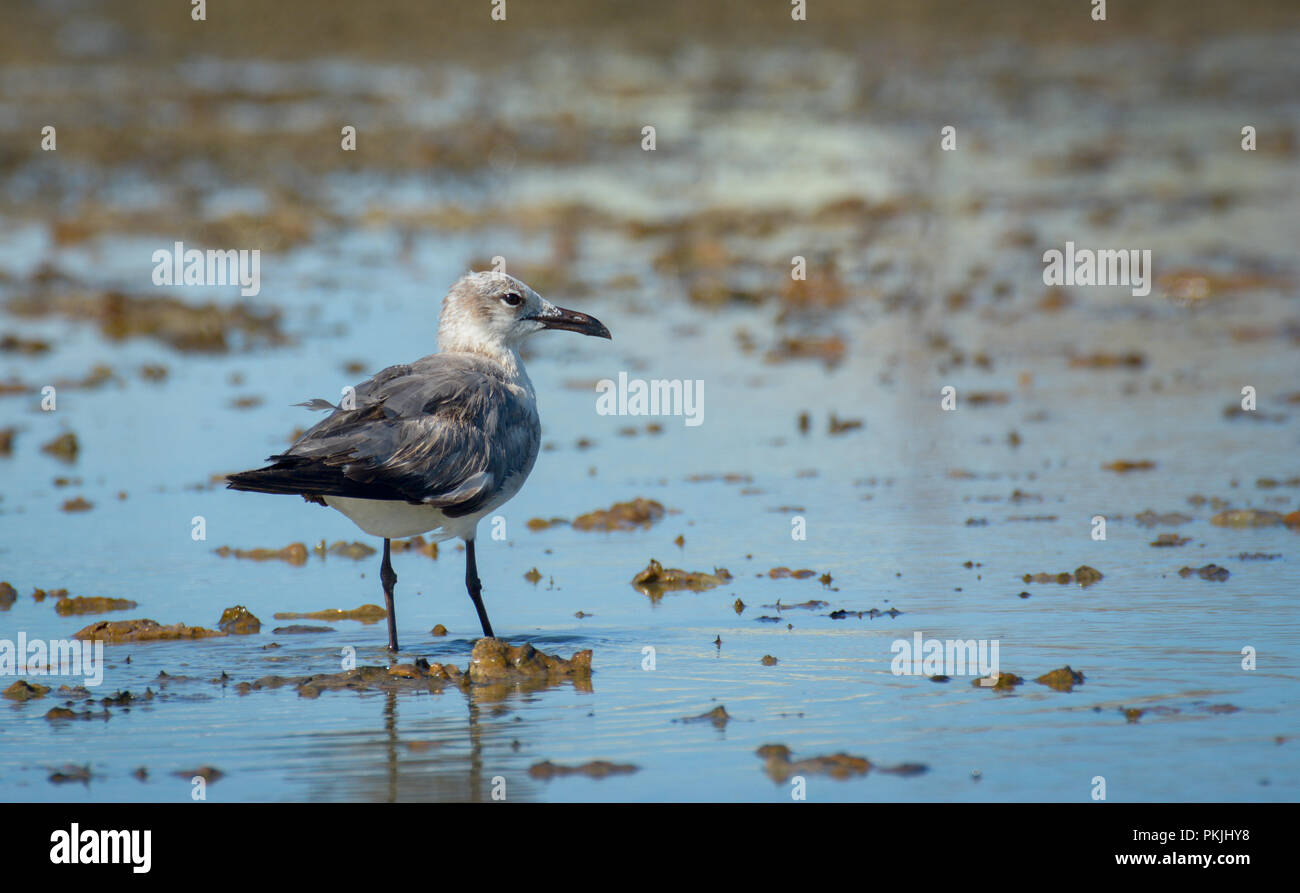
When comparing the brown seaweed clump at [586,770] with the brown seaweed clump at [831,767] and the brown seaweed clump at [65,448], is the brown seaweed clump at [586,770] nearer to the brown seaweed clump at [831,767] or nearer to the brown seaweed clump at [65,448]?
the brown seaweed clump at [831,767]

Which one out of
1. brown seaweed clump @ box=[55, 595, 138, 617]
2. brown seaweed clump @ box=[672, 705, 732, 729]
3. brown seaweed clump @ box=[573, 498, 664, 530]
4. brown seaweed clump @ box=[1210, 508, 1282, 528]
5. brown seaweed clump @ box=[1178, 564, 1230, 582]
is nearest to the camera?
brown seaweed clump @ box=[672, 705, 732, 729]

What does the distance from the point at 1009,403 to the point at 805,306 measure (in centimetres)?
401

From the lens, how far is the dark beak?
8266 millimetres

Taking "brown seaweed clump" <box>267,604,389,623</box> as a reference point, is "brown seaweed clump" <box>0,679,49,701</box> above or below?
below

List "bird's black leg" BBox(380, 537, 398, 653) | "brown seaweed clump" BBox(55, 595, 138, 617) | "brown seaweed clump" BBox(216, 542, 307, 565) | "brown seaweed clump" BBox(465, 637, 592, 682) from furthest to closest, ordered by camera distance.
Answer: "brown seaweed clump" BBox(216, 542, 307, 565), "brown seaweed clump" BBox(55, 595, 138, 617), "bird's black leg" BBox(380, 537, 398, 653), "brown seaweed clump" BBox(465, 637, 592, 682)

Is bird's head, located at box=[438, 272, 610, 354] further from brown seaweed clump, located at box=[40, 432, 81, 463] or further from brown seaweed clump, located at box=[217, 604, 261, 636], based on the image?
brown seaweed clump, located at box=[40, 432, 81, 463]

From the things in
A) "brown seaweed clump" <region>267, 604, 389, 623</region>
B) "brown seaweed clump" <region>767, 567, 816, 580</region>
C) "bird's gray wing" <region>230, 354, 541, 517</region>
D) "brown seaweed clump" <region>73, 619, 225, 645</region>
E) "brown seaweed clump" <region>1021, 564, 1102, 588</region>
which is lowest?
"brown seaweed clump" <region>73, 619, 225, 645</region>

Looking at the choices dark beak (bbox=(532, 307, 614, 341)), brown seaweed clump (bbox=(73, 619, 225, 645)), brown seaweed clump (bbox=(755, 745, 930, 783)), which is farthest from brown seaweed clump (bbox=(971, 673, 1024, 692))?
brown seaweed clump (bbox=(73, 619, 225, 645))

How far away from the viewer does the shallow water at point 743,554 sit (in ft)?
19.4

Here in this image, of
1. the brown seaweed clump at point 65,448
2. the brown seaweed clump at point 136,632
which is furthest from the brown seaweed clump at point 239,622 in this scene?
the brown seaweed clump at point 65,448

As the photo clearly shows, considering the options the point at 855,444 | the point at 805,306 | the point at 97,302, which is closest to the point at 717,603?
the point at 855,444

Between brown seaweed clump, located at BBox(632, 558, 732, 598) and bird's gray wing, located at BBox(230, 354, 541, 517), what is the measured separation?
3.00 feet

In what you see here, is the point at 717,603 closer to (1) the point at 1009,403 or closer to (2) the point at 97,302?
(1) the point at 1009,403

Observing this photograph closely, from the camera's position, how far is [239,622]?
7.70 meters
